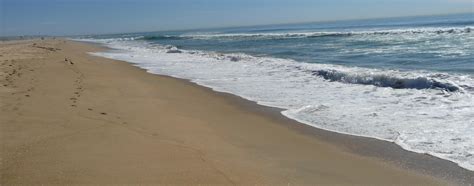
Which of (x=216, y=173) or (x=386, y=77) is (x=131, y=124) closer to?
(x=216, y=173)

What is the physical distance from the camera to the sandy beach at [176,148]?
3.92 m

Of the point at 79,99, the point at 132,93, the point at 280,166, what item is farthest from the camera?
the point at 132,93

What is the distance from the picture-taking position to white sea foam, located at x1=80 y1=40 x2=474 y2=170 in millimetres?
5355

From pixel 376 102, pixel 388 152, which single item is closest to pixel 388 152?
pixel 388 152

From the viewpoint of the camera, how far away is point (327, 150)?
17.1ft

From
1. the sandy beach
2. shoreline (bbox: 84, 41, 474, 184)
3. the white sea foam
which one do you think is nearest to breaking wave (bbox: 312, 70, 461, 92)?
the white sea foam

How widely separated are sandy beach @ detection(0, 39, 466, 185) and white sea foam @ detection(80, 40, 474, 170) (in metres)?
0.37

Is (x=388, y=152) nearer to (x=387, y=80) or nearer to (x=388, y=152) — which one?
(x=388, y=152)

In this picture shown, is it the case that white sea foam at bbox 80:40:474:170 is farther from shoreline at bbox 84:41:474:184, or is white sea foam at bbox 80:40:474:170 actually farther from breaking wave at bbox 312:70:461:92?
shoreline at bbox 84:41:474:184

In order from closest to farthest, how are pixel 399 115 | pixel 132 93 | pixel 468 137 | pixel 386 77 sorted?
pixel 468 137, pixel 399 115, pixel 132 93, pixel 386 77

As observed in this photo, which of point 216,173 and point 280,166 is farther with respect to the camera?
point 280,166

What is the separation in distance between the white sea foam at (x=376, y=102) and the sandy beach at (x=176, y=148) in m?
0.37

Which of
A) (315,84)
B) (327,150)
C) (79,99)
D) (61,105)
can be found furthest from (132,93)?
(327,150)

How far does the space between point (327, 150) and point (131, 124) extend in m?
2.62
